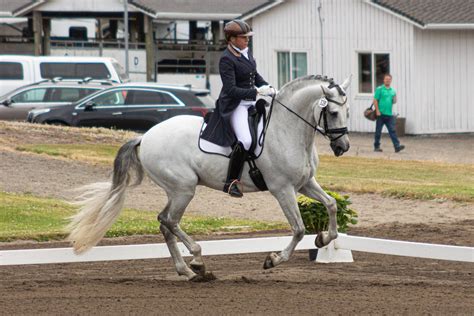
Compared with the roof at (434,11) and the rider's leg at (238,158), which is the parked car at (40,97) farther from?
the rider's leg at (238,158)

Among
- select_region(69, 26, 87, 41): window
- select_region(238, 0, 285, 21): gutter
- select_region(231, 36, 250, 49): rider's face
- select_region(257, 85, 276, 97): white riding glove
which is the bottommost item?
select_region(257, 85, 276, 97): white riding glove

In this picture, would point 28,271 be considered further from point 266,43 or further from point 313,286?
point 266,43

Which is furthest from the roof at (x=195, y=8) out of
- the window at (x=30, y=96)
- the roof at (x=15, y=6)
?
the window at (x=30, y=96)

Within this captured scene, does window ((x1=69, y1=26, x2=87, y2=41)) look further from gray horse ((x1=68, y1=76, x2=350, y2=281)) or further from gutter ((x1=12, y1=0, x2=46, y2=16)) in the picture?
gray horse ((x1=68, y1=76, x2=350, y2=281))

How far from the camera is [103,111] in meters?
31.7

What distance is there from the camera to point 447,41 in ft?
115

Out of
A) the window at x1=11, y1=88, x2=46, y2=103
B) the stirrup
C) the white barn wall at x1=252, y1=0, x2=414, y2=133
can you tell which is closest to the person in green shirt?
the white barn wall at x1=252, y1=0, x2=414, y2=133

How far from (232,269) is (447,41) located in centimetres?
2353

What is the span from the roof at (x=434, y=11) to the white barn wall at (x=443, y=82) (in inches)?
20.8

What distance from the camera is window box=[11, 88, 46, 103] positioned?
114 feet

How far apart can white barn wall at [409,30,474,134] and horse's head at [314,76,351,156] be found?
23741 mm

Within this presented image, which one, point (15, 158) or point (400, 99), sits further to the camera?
point (400, 99)

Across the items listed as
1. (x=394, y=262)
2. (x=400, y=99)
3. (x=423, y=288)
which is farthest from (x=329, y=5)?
(x=423, y=288)

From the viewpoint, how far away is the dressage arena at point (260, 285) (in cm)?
975
